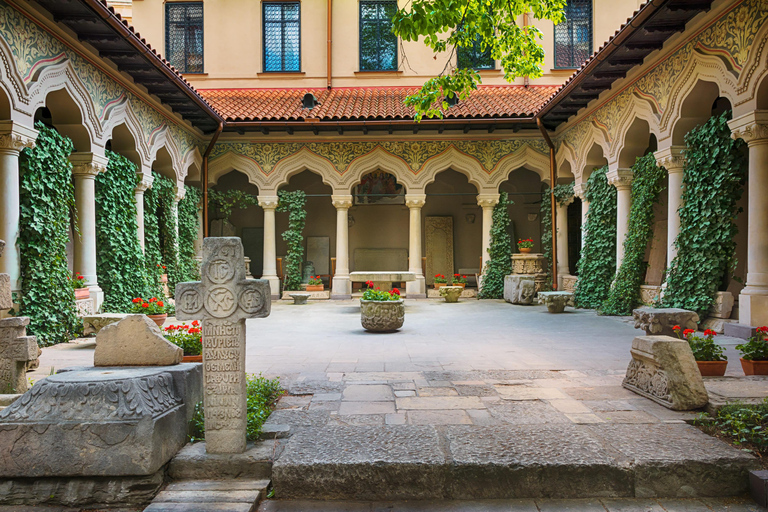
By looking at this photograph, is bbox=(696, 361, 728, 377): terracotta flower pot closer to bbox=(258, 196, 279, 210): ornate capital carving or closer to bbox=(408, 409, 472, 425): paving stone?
bbox=(408, 409, 472, 425): paving stone

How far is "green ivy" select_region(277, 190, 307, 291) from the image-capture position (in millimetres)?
14617

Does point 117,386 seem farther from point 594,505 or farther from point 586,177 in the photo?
point 586,177

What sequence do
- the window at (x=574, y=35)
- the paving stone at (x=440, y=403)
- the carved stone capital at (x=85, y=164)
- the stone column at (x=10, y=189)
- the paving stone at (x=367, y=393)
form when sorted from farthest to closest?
the window at (x=574, y=35)
the carved stone capital at (x=85, y=164)
the stone column at (x=10, y=189)
the paving stone at (x=367, y=393)
the paving stone at (x=440, y=403)

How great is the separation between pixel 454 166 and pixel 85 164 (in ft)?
30.4

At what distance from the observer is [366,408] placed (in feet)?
12.4

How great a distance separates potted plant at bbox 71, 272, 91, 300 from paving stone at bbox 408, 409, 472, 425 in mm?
6770

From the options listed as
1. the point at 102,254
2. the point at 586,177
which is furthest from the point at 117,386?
the point at 586,177

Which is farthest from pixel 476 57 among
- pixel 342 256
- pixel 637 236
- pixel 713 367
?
pixel 713 367

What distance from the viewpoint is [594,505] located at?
2605 mm

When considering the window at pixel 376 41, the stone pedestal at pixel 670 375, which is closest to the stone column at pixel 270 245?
the window at pixel 376 41

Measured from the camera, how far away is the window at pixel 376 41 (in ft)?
51.9

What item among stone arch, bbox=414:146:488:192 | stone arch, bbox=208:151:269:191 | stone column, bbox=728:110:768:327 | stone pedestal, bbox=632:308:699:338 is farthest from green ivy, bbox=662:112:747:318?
stone arch, bbox=208:151:269:191

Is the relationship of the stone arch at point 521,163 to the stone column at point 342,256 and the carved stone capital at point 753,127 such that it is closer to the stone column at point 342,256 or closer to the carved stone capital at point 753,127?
the stone column at point 342,256

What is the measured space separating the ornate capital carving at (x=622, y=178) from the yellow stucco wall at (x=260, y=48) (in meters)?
6.45
